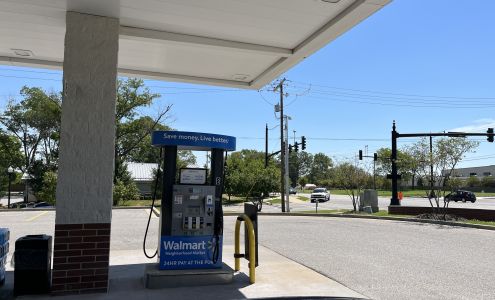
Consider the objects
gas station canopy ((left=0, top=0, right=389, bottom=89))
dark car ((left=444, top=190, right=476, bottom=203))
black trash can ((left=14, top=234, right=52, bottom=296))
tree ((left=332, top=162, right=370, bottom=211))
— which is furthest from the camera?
dark car ((left=444, top=190, right=476, bottom=203))

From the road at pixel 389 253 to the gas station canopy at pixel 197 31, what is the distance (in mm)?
4309

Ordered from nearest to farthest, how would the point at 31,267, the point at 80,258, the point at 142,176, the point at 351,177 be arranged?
the point at 31,267, the point at 80,258, the point at 351,177, the point at 142,176

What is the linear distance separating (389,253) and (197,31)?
6.90m

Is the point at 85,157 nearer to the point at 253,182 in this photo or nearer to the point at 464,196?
the point at 253,182

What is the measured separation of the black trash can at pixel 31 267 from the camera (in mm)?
5871

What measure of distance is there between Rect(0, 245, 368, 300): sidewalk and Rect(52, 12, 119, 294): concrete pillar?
41cm

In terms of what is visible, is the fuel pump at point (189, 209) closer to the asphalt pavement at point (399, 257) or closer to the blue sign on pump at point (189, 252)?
the blue sign on pump at point (189, 252)

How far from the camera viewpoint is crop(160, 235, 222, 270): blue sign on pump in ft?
21.4

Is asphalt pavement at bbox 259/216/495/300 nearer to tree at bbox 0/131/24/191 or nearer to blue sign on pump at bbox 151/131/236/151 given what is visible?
blue sign on pump at bbox 151/131/236/151

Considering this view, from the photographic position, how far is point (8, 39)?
7.95 metres

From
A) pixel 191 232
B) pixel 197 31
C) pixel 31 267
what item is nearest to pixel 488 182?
pixel 197 31

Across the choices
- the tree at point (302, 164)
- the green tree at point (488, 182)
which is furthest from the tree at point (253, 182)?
the tree at point (302, 164)

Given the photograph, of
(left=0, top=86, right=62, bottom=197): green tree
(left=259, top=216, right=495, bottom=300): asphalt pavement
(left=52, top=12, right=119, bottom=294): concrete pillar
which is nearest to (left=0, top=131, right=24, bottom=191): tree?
(left=0, top=86, right=62, bottom=197): green tree

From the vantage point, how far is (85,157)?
6180 millimetres
